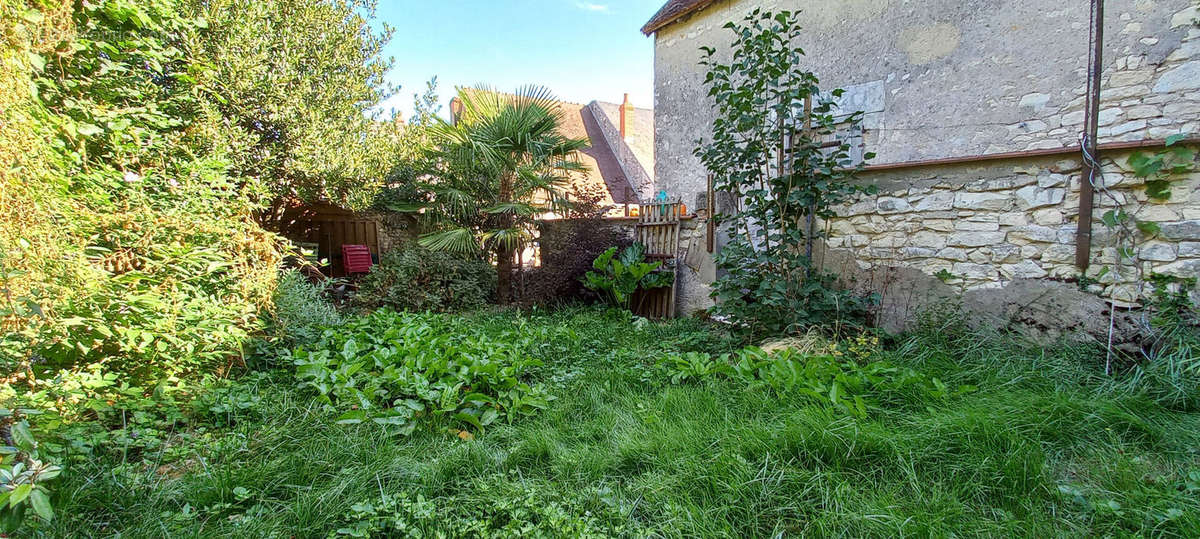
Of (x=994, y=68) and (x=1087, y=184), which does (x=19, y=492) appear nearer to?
(x=1087, y=184)

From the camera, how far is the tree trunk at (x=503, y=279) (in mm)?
6352

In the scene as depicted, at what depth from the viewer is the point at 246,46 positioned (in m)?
4.93

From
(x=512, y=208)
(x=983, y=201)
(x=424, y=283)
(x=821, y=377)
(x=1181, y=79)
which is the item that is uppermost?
(x=1181, y=79)

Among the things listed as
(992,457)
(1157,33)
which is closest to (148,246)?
(992,457)

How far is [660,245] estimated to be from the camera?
6.05 m

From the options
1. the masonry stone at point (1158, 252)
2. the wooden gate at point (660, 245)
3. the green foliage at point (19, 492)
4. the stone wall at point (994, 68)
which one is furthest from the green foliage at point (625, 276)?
the green foliage at point (19, 492)

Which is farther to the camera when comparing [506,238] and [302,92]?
[506,238]

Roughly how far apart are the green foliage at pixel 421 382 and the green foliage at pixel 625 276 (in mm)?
2463

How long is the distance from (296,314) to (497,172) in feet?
9.79

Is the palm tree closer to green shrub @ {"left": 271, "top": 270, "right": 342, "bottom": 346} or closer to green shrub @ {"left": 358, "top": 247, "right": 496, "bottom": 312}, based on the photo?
green shrub @ {"left": 358, "top": 247, "right": 496, "bottom": 312}

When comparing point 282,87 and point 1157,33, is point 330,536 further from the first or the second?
point 1157,33

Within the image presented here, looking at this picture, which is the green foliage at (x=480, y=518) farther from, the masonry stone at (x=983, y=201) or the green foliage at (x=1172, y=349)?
the masonry stone at (x=983, y=201)

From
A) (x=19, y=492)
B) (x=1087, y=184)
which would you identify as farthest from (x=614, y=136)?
(x=19, y=492)

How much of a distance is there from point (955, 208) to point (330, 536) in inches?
153
